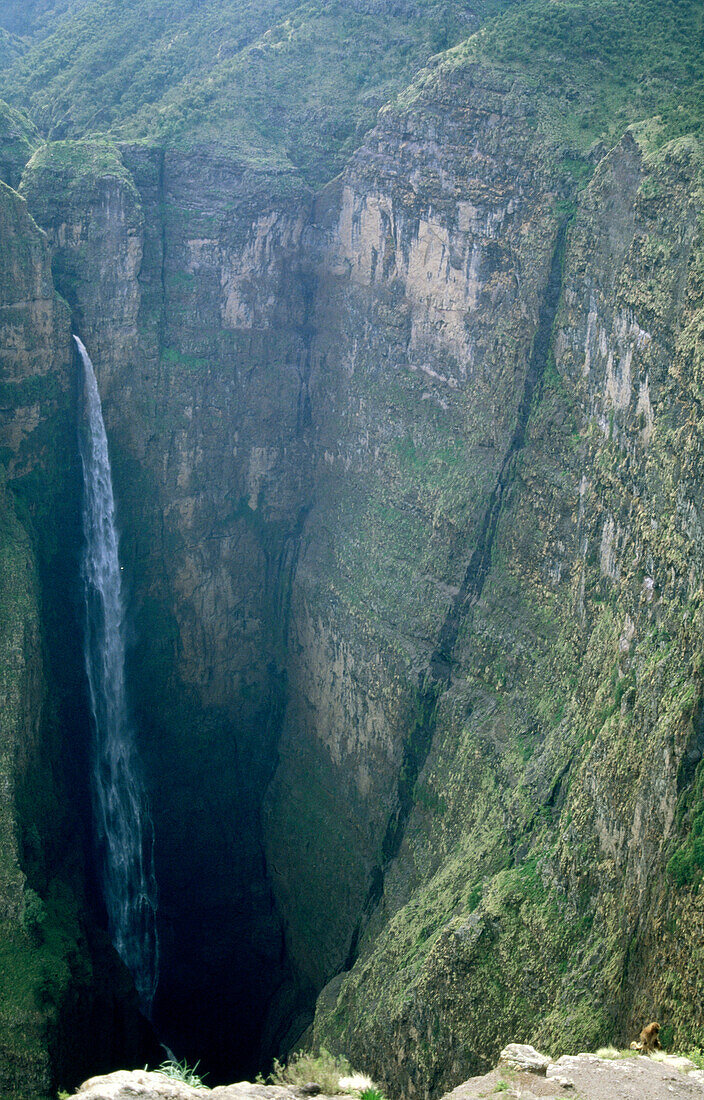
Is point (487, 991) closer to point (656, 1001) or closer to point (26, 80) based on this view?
point (656, 1001)

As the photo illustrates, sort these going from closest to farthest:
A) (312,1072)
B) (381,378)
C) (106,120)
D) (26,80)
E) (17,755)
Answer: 1. (312,1072)
2. (17,755)
3. (381,378)
4. (106,120)
5. (26,80)

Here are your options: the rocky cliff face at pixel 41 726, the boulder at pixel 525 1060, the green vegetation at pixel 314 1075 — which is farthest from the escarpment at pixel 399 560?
the green vegetation at pixel 314 1075

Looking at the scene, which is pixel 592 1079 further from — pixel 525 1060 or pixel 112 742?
pixel 112 742

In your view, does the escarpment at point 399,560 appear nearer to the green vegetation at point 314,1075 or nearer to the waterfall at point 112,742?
the waterfall at point 112,742

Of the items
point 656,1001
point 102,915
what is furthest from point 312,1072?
point 102,915

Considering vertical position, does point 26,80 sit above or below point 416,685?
above

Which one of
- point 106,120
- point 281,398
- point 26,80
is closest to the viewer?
point 281,398
